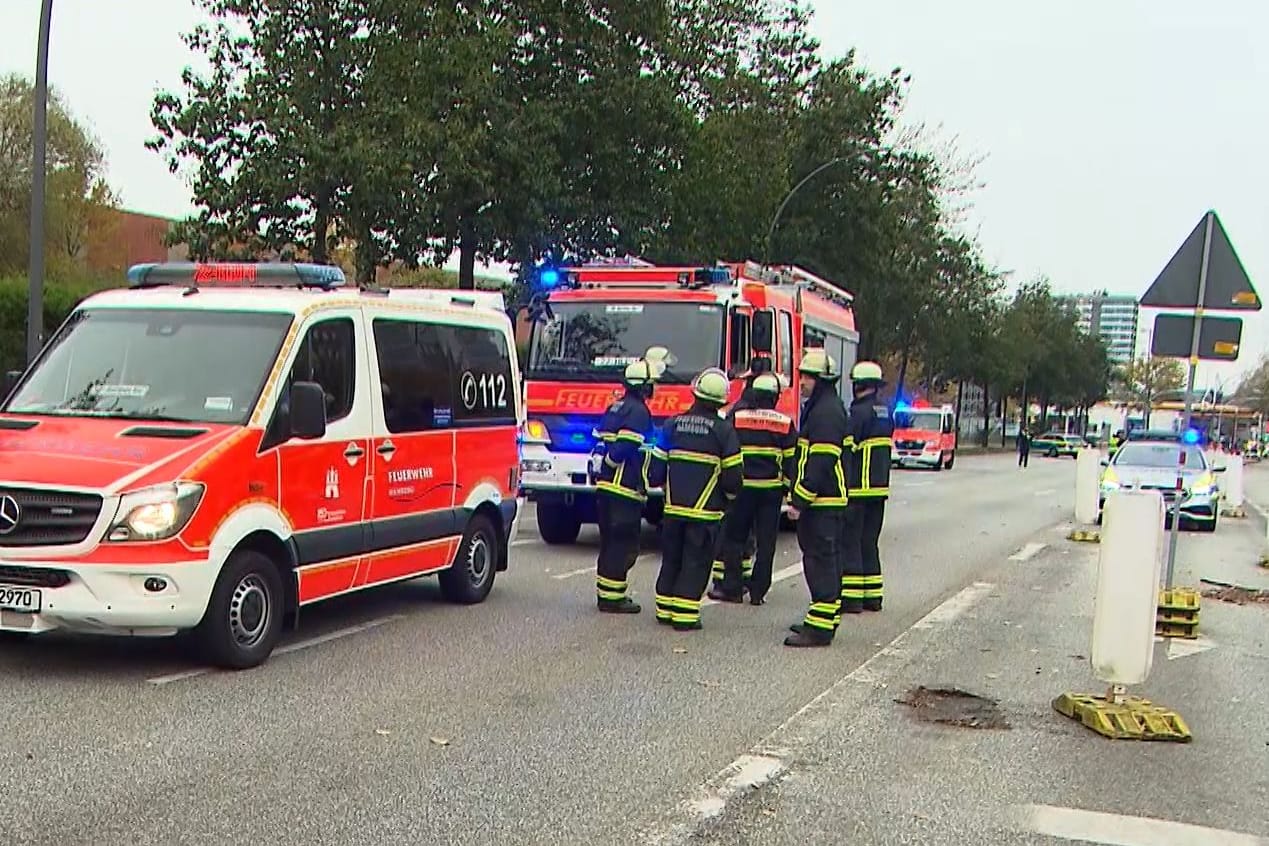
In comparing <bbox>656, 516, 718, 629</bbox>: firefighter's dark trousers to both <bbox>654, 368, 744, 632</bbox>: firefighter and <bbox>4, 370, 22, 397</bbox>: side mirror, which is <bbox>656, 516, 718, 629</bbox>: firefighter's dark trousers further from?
<bbox>4, 370, 22, 397</bbox>: side mirror

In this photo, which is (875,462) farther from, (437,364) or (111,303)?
(111,303)

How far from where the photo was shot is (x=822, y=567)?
339 inches

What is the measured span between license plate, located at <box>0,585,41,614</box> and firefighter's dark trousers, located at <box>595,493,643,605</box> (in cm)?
399

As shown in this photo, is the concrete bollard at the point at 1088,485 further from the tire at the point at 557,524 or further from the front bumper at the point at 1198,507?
the tire at the point at 557,524

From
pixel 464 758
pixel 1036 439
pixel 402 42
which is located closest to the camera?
pixel 464 758

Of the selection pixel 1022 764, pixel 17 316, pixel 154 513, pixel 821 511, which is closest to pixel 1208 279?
pixel 821 511

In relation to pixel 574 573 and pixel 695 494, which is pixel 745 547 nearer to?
pixel 695 494

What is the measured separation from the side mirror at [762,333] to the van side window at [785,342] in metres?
0.36

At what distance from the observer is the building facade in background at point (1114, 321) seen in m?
110

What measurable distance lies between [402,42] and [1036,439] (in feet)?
216

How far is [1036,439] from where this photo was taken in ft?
260

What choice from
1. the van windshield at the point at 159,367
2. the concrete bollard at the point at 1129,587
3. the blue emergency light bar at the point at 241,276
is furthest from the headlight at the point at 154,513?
the concrete bollard at the point at 1129,587

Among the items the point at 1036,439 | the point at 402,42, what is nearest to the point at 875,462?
the point at 402,42

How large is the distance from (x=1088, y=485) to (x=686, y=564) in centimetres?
1366
